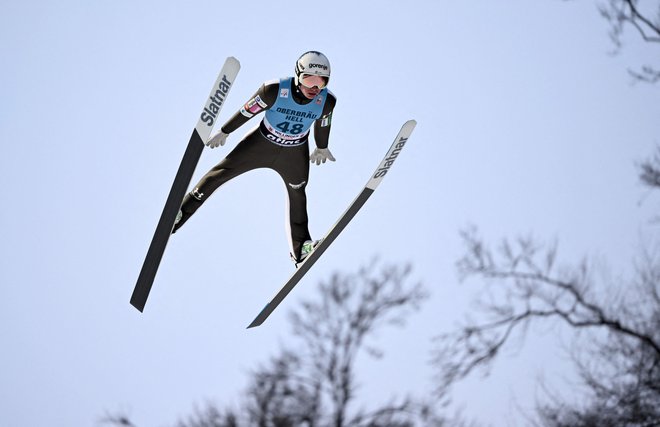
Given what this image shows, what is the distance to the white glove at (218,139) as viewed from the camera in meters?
5.99

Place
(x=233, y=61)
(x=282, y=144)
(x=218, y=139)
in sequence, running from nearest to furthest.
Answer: (x=233, y=61), (x=218, y=139), (x=282, y=144)

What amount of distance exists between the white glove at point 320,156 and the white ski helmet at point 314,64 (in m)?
0.93

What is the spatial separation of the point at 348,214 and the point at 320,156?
0.55 meters

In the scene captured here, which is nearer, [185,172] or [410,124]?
[185,172]

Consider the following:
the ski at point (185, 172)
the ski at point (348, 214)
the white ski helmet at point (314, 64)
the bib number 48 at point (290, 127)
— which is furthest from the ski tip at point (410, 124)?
the ski at point (185, 172)

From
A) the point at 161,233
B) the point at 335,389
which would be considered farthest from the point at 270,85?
the point at 335,389

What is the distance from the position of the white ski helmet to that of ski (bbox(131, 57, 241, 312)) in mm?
525

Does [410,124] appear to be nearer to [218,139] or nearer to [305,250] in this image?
[305,250]

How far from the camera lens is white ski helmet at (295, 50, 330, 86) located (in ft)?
18.5

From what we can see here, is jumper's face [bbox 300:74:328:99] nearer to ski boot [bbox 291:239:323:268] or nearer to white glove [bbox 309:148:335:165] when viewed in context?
white glove [bbox 309:148:335:165]

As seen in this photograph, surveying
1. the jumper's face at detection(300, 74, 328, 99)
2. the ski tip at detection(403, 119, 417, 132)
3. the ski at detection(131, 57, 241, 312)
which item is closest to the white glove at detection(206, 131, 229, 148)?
the ski at detection(131, 57, 241, 312)

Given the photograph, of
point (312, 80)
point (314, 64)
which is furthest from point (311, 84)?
point (314, 64)

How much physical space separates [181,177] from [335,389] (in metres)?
3.99

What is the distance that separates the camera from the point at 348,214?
6465 mm
